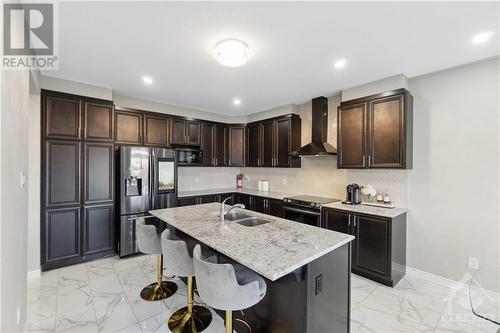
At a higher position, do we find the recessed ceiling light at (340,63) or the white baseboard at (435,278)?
the recessed ceiling light at (340,63)

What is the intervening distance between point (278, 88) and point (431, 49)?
6.39 feet

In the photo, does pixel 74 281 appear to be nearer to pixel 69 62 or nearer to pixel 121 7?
pixel 69 62

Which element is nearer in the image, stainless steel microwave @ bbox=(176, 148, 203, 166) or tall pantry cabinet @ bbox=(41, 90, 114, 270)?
tall pantry cabinet @ bbox=(41, 90, 114, 270)

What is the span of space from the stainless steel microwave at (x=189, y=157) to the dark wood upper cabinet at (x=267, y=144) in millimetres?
1367

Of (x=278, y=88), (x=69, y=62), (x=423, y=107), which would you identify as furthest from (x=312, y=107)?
(x=69, y=62)

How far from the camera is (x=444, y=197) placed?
285 cm

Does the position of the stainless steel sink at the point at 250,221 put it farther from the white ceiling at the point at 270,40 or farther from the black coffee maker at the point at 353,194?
the white ceiling at the point at 270,40

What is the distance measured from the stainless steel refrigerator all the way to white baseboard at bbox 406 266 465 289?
3.86 meters

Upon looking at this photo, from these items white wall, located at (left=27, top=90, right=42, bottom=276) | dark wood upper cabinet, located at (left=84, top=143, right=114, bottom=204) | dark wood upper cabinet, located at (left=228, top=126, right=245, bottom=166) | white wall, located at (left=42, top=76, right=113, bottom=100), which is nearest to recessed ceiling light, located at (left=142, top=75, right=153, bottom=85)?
white wall, located at (left=42, top=76, right=113, bottom=100)

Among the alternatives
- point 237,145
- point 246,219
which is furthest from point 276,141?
point 246,219

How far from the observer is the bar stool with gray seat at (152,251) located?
2404mm

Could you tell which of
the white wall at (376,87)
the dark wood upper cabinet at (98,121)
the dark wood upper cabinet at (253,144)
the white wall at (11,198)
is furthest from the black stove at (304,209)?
the white wall at (11,198)

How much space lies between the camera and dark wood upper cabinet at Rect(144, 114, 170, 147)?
13.5 feet

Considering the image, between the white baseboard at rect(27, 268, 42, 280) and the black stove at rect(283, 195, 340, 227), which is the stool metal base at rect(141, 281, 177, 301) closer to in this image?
the white baseboard at rect(27, 268, 42, 280)
